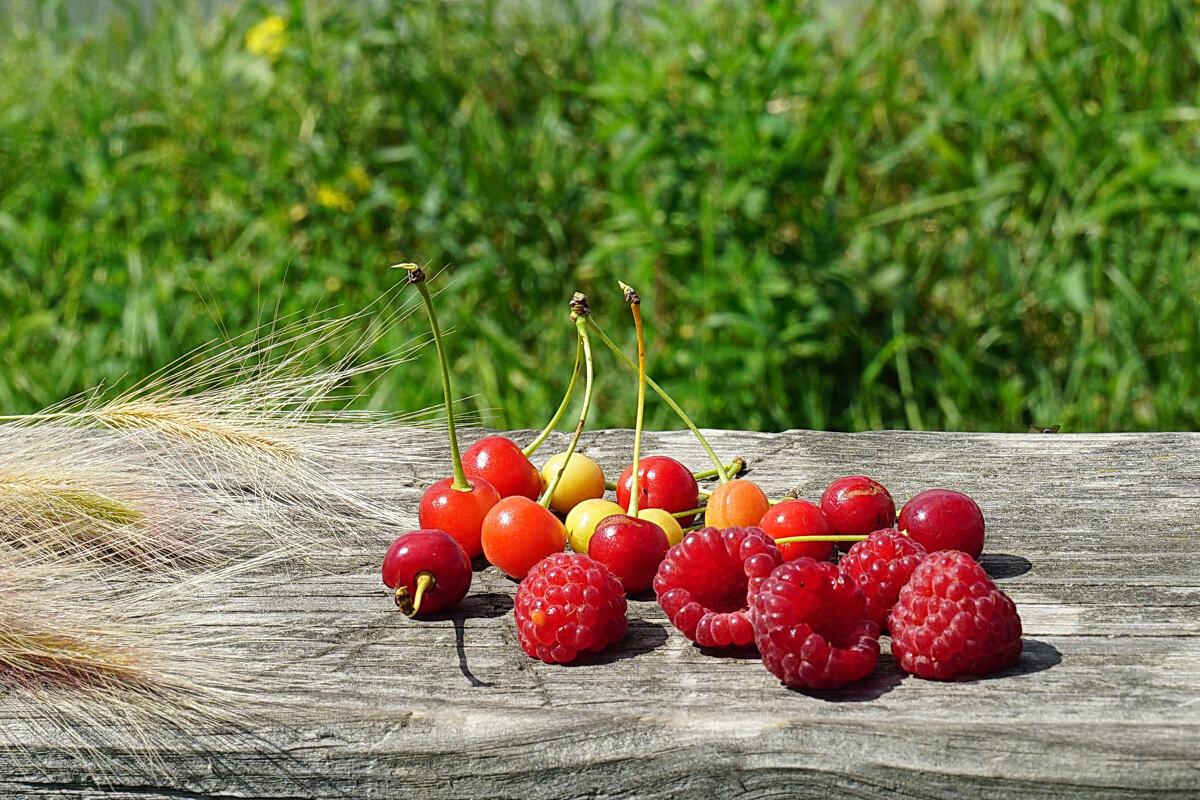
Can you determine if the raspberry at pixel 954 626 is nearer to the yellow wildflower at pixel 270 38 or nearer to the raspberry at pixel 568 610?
the raspberry at pixel 568 610

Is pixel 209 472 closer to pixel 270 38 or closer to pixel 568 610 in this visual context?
pixel 568 610

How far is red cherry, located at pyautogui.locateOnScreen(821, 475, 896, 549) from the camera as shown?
4.33ft

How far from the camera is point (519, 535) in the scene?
1.27 m

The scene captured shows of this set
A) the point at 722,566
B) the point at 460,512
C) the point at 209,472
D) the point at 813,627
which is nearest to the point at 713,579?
the point at 722,566

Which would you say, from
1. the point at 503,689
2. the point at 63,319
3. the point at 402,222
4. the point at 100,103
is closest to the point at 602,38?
the point at 402,222

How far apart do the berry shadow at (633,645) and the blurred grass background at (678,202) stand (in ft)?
5.72

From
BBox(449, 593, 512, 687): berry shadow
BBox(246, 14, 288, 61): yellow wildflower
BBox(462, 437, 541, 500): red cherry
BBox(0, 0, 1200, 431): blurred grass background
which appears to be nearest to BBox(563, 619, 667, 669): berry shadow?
BBox(449, 593, 512, 687): berry shadow

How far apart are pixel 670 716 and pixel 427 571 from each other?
0.32 metres

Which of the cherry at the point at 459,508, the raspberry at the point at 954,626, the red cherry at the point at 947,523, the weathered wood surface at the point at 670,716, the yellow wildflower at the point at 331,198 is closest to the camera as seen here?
the weathered wood surface at the point at 670,716

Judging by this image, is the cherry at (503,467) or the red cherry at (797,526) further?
the cherry at (503,467)

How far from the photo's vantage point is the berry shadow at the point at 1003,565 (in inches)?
50.1

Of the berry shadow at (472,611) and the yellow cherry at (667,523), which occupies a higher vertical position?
the yellow cherry at (667,523)

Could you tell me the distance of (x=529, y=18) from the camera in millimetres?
3840

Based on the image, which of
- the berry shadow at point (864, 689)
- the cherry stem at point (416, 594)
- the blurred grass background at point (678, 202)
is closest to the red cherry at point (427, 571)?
the cherry stem at point (416, 594)
